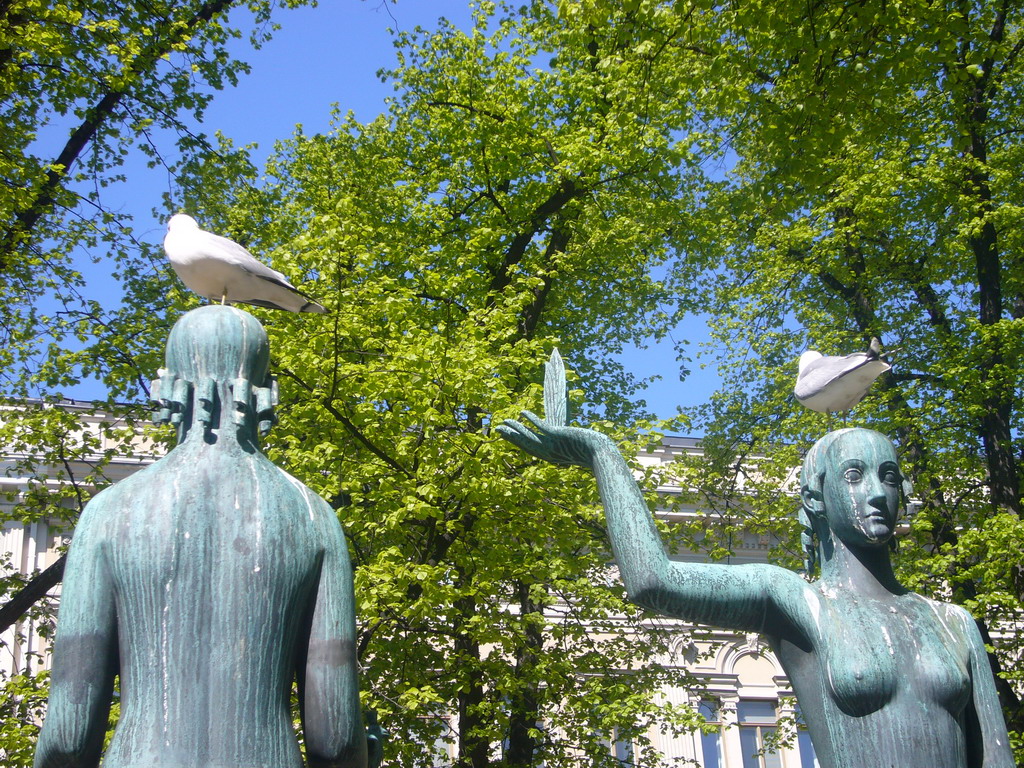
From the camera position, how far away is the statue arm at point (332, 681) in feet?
10.9

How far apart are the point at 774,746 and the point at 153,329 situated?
1094 centimetres

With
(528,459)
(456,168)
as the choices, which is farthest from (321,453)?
(456,168)

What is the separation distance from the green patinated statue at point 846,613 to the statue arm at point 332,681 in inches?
40.5

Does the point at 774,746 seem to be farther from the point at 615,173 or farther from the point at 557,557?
the point at 615,173

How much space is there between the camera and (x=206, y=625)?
334 cm

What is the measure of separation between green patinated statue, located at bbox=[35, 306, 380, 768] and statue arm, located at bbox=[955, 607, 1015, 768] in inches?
80.2

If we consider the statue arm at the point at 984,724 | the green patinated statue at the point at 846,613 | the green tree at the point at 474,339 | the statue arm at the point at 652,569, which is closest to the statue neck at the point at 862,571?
the green patinated statue at the point at 846,613

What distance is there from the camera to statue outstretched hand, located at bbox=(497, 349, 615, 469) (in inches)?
169

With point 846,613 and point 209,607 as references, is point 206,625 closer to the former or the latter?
point 209,607

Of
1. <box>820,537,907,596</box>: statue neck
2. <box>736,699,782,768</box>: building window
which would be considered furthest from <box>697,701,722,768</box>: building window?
<box>820,537,907,596</box>: statue neck

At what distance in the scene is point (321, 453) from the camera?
13164mm

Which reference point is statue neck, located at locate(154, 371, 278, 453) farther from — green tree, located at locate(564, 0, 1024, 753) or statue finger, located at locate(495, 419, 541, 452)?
green tree, located at locate(564, 0, 1024, 753)

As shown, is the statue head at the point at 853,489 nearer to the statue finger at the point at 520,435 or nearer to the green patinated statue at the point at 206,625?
the statue finger at the point at 520,435

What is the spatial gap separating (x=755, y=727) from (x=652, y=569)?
2286 cm
